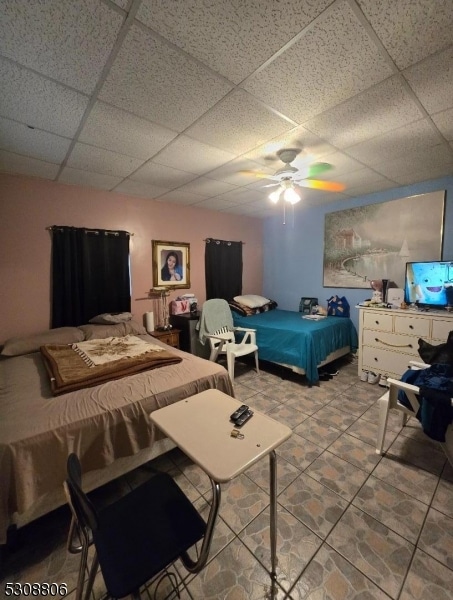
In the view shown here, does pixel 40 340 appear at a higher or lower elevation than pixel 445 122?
lower

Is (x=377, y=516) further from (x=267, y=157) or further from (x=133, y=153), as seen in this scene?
(x=133, y=153)

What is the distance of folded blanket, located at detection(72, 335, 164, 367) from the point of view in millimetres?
2248

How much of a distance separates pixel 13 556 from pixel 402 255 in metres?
4.47

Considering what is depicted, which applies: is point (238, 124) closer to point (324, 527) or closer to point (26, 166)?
point (26, 166)

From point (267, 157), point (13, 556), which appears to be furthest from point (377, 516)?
point (267, 157)

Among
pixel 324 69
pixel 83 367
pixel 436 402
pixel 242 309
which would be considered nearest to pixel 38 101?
pixel 324 69

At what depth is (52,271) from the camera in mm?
3037

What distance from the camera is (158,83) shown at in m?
1.44

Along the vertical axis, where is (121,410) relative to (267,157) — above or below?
below

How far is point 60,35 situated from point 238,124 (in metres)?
1.10

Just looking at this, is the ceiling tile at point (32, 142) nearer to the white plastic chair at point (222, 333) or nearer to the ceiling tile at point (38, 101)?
the ceiling tile at point (38, 101)

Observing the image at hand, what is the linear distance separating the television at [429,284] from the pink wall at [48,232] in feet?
9.91

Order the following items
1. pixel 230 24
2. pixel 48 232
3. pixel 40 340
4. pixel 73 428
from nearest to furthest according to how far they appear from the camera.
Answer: pixel 230 24 → pixel 73 428 → pixel 40 340 → pixel 48 232

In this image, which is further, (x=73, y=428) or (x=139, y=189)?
(x=139, y=189)
